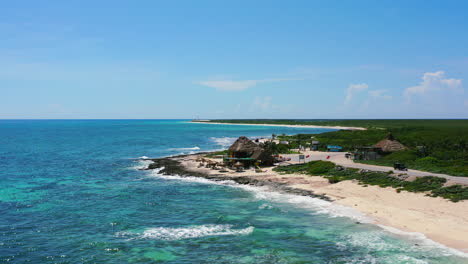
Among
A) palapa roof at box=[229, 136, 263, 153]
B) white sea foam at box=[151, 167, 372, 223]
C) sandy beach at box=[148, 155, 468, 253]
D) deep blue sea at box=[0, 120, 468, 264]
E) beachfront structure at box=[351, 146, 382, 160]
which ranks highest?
palapa roof at box=[229, 136, 263, 153]

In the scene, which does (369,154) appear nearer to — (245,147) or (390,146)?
(390,146)

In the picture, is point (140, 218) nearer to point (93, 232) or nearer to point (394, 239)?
point (93, 232)

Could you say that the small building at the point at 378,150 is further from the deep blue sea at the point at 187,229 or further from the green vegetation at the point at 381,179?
the deep blue sea at the point at 187,229

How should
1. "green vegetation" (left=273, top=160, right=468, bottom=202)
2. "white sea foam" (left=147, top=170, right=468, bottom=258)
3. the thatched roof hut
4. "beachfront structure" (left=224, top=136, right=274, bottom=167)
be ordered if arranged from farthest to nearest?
"beachfront structure" (left=224, top=136, right=274, bottom=167) → the thatched roof hut → "green vegetation" (left=273, top=160, right=468, bottom=202) → "white sea foam" (left=147, top=170, right=468, bottom=258)

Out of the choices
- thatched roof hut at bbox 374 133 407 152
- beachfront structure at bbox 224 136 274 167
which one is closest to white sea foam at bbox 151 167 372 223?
beachfront structure at bbox 224 136 274 167

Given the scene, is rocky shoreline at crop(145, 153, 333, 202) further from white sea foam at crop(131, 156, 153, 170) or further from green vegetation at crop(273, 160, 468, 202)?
green vegetation at crop(273, 160, 468, 202)

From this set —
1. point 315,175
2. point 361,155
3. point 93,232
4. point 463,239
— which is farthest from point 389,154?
point 93,232
